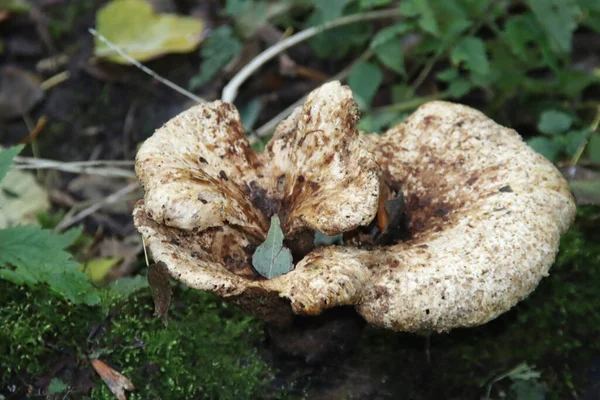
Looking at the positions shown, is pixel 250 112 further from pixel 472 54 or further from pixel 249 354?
pixel 249 354

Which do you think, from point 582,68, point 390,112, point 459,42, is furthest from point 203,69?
point 582,68

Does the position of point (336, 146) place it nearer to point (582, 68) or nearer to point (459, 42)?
point (459, 42)

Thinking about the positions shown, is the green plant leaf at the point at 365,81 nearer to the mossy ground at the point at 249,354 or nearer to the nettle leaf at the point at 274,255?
the mossy ground at the point at 249,354

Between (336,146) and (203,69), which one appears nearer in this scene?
(336,146)

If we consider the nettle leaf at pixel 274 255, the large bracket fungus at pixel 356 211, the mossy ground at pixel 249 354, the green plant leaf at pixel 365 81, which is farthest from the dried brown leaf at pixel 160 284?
the green plant leaf at pixel 365 81

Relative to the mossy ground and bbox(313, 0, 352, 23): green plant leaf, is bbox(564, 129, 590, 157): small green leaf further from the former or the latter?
bbox(313, 0, 352, 23): green plant leaf

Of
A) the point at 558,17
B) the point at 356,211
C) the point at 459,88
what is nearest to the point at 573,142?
the point at 558,17
